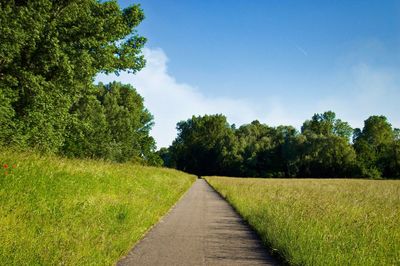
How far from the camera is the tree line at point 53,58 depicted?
1812 centimetres

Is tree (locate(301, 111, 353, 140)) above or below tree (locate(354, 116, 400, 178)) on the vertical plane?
above

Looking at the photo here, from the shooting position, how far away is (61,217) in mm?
9273

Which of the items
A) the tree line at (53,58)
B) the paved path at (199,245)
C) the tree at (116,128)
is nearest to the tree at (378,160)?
the tree at (116,128)

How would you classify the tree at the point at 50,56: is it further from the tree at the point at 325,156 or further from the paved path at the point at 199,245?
the tree at the point at 325,156

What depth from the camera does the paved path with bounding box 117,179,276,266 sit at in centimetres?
812

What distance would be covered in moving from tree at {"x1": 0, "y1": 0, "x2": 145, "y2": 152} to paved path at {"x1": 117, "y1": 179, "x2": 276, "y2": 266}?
996 centimetres

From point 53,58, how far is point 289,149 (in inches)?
3835

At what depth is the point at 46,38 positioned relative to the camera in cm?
1945

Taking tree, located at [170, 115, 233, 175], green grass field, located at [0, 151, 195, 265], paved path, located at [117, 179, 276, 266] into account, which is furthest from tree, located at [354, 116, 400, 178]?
green grass field, located at [0, 151, 195, 265]

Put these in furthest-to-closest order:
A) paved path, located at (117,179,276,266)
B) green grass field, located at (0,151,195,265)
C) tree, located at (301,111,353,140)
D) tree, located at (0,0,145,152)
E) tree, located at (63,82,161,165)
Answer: tree, located at (301,111,353,140) < tree, located at (63,82,161,165) < tree, located at (0,0,145,152) < paved path, located at (117,179,276,266) < green grass field, located at (0,151,195,265)

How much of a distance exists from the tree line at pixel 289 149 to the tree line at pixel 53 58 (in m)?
85.0

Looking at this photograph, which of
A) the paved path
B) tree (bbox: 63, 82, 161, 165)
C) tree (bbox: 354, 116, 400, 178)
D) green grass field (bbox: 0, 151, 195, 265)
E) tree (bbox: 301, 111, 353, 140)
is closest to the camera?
green grass field (bbox: 0, 151, 195, 265)

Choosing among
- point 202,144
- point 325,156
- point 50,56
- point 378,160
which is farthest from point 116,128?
Result: point 202,144

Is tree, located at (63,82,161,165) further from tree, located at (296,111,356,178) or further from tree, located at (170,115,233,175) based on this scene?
tree, located at (170,115,233,175)
